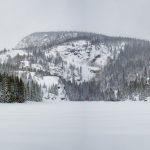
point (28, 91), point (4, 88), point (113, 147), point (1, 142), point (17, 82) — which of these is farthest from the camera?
point (28, 91)

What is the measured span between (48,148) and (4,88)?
330 feet

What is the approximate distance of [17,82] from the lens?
13062cm

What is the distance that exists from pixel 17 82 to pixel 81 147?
109m

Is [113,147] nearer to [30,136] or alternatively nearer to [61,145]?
[61,145]

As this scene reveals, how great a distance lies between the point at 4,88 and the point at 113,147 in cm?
10080

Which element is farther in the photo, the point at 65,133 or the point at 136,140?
the point at 65,133

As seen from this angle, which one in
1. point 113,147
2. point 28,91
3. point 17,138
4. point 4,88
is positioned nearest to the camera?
point 113,147

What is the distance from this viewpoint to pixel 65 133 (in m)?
33.6

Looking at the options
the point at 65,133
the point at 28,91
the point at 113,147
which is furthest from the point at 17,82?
the point at 113,147

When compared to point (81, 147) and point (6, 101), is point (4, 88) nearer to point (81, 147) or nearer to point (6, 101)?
point (6, 101)

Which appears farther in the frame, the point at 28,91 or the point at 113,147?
the point at 28,91

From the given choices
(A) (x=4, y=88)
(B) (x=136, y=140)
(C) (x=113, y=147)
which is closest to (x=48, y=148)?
(C) (x=113, y=147)

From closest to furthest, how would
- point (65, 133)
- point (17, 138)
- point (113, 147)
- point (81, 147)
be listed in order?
1. point (81, 147)
2. point (113, 147)
3. point (17, 138)
4. point (65, 133)

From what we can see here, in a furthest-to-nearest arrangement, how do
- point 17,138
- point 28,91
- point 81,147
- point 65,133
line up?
point 28,91 → point 65,133 → point 17,138 → point 81,147
